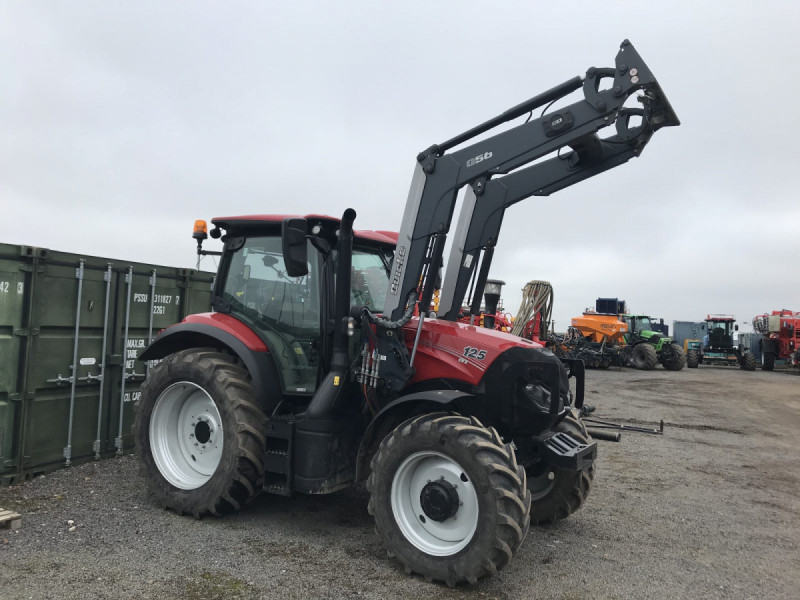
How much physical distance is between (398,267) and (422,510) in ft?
5.58

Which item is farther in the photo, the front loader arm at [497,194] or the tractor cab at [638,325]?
the tractor cab at [638,325]

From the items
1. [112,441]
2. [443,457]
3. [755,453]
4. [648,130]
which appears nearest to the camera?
[443,457]

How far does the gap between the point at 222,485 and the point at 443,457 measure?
1772 mm

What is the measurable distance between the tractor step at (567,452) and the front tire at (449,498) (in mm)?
473

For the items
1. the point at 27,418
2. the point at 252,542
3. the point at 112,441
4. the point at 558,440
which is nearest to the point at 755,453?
the point at 558,440

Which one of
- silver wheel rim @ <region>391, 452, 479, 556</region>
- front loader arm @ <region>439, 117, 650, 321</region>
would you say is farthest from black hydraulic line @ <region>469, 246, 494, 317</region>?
silver wheel rim @ <region>391, 452, 479, 556</region>


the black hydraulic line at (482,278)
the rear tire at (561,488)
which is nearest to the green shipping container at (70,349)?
the black hydraulic line at (482,278)

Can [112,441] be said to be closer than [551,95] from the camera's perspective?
No

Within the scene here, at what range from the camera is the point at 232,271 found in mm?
5223

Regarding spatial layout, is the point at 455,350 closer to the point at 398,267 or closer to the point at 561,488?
the point at 398,267

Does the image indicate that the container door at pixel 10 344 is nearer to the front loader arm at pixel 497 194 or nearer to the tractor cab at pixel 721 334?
the front loader arm at pixel 497 194

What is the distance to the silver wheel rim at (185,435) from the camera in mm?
4938

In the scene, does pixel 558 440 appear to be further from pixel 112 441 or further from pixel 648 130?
pixel 112 441

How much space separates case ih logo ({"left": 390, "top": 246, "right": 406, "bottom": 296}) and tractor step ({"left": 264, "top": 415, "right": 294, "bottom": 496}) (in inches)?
48.9
